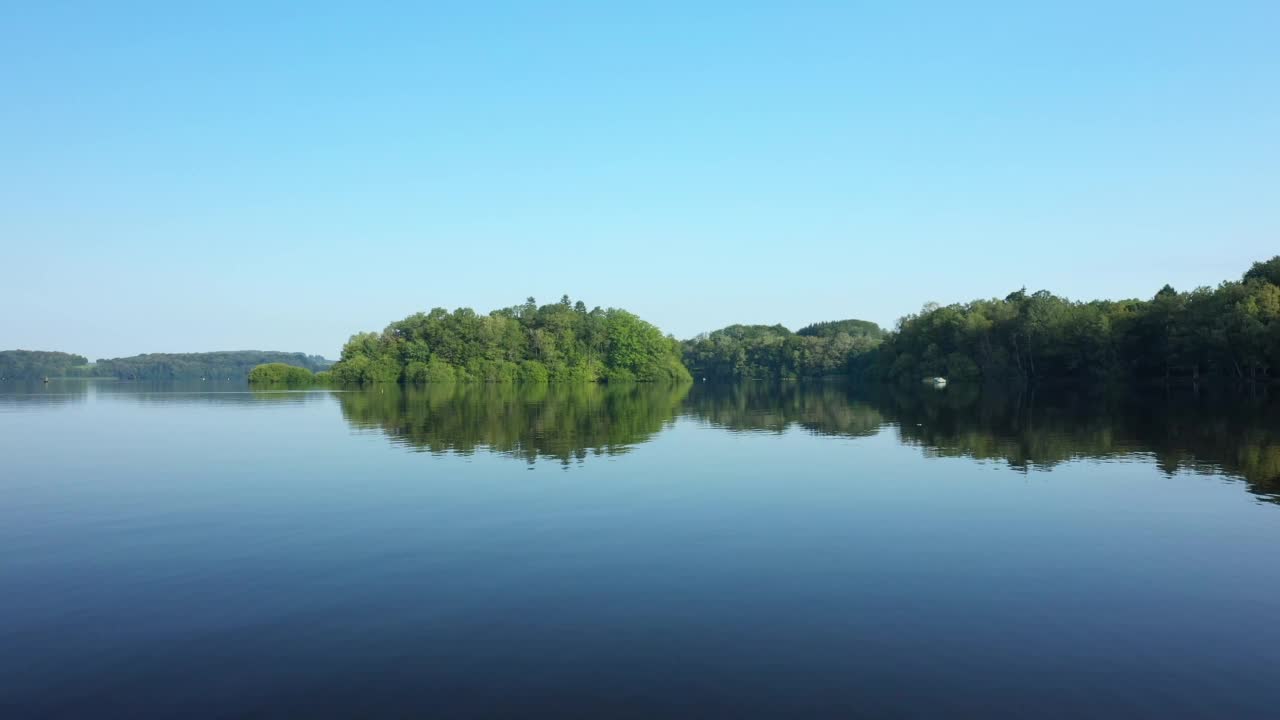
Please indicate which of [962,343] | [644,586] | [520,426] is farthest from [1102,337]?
[644,586]

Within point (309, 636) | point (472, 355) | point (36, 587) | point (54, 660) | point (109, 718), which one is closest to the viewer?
point (109, 718)

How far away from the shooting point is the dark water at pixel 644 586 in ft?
30.8

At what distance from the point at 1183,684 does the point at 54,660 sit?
14.9m

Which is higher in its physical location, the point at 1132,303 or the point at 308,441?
the point at 1132,303

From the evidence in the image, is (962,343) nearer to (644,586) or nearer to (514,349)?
(514,349)

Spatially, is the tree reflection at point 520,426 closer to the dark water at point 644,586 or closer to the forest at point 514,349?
the dark water at point 644,586

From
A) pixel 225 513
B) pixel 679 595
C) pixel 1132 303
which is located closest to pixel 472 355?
pixel 1132 303

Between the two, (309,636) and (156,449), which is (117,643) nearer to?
(309,636)

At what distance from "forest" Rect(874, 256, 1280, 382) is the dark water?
75500 mm

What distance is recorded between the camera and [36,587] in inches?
555

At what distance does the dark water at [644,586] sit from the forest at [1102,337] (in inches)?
2972

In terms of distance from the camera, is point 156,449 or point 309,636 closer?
point 309,636

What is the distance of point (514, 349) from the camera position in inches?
6560

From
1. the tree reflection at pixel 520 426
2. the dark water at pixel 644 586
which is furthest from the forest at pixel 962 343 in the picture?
the dark water at pixel 644 586
